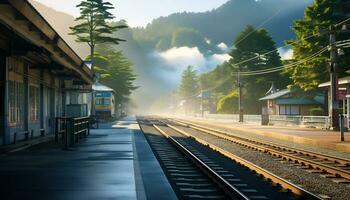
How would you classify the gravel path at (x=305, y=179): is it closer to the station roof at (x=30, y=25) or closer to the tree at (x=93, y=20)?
the station roof at (x=30, y=25)

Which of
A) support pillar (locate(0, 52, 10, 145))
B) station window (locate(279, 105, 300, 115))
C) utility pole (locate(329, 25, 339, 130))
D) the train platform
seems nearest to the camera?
the train platform

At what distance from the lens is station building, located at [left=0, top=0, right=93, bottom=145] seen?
44.3 feet

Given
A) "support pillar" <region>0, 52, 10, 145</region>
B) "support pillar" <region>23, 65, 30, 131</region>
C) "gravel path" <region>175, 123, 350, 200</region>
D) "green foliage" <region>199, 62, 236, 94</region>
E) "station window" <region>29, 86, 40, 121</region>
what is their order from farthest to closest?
"green foliage" <region>199, 62, 236, 94</region> → "station window" <region>29, 86, 40, 121</region> → "support pillar" <region>23, 65, 30, 131</region> → "support pillar" <region>0, 52, 10, 145</region> → "gravel path" <region>175, 123, 350, 200</region>

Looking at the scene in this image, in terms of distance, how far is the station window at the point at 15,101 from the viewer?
66.5ft

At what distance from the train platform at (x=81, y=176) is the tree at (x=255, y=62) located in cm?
6391

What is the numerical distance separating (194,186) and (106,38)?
4986 centimetres

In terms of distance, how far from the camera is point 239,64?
8119cm

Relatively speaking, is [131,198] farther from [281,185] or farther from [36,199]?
[281,185]

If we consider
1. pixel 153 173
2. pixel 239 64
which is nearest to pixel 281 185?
pixel 153 173

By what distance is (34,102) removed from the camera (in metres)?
25.4

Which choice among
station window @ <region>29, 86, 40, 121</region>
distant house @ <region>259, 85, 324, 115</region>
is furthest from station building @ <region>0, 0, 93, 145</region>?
distant house @ <region>259, 85, 324, 115</region>

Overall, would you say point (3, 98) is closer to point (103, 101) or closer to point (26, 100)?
point (26, 100)

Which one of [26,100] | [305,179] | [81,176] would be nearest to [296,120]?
[26,100]

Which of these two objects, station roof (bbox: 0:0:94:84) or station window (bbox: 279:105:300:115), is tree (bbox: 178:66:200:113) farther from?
station roof (bbox: 0:0:94:84)
